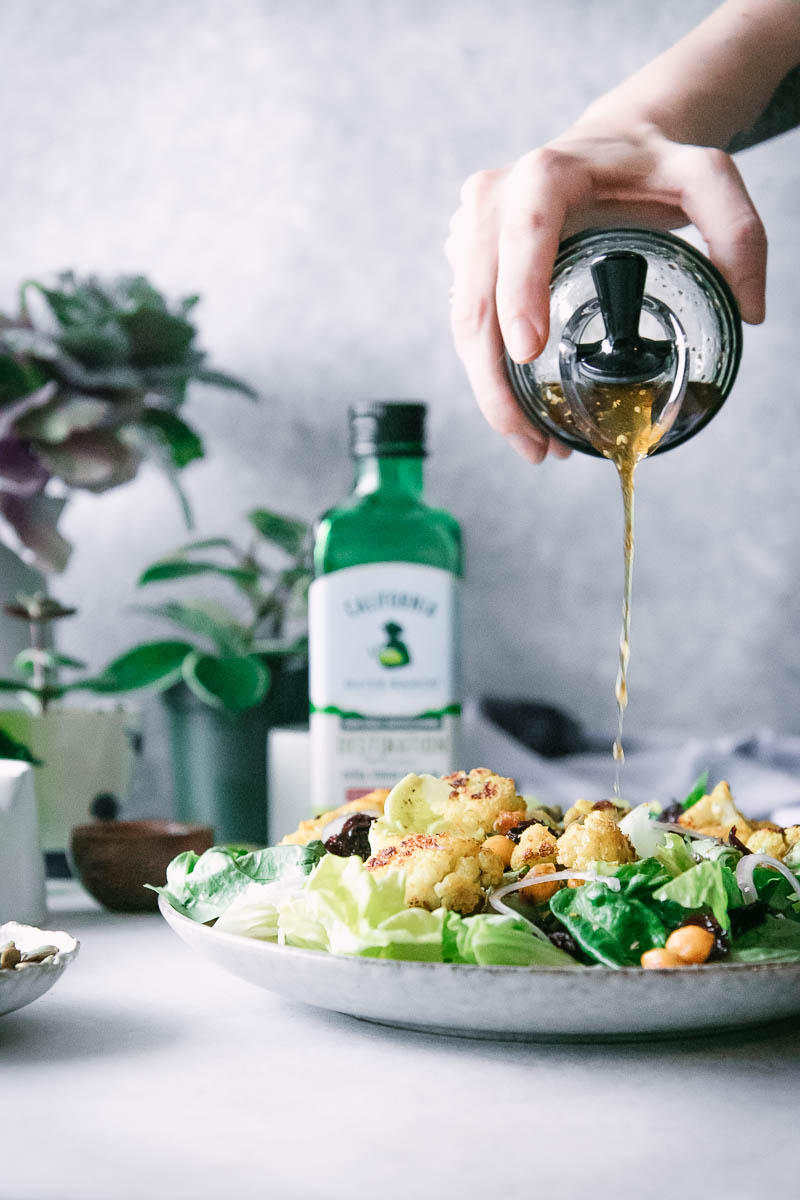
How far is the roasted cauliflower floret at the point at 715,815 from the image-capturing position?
0.89 m

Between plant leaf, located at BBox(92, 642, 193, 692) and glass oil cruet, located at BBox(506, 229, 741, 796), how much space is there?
62 cm

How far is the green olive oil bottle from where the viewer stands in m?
1.14

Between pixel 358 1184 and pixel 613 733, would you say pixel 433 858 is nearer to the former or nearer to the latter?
pixel 358 1184

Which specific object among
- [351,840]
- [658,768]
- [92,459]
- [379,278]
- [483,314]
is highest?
[379,278]

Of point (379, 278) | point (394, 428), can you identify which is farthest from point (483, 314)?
point (379, 278)

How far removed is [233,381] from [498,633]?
1.44 feet

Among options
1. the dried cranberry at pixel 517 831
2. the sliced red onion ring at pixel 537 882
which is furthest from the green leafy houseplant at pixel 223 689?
the sliced red onion ring at pixel 537 882

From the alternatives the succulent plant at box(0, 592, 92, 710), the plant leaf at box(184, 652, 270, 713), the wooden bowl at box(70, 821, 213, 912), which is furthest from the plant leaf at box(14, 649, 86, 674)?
the wooden bowl at box(70, 821, 213, 912)

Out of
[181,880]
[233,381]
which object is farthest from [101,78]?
[181,880]

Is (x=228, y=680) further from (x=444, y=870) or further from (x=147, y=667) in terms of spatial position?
(x=444, y=870)

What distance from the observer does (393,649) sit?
1.14 m

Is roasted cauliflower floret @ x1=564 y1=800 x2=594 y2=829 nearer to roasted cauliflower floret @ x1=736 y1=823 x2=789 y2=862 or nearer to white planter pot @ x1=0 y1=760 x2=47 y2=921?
roasted cauliflower floret @ x1=736 y1=823 x2=789 y2=862

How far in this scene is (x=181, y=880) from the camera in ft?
2.44

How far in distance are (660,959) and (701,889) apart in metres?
0.05
